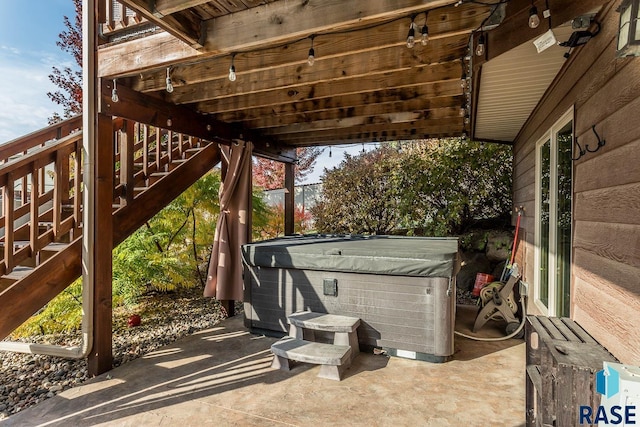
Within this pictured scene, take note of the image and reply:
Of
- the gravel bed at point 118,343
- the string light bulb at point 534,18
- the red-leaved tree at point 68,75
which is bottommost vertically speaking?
the gravel bed at point 118,343

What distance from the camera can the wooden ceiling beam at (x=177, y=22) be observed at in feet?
6.43

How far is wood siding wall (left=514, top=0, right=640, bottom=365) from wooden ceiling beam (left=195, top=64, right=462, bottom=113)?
103 centimetres

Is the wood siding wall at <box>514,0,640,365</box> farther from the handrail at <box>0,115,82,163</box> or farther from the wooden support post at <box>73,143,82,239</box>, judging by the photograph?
the handrail at <box>0,115,82,163</box>

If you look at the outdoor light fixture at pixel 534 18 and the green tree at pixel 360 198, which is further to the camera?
the green tree at pixel 360 198

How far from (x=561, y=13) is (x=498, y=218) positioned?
4910mm

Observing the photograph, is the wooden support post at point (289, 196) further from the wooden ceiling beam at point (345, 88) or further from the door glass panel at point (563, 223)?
the door glass panel at point (563, 223)

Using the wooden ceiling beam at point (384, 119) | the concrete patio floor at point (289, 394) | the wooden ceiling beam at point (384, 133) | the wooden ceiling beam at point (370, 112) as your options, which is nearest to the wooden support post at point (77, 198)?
the concrete patio floor at point (289, 394)

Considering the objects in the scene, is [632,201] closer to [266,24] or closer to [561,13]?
[561,13]

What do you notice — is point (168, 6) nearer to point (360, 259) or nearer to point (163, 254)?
point (360, 259)

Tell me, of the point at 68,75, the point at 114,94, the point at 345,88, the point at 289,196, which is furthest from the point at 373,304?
the point at 68,75

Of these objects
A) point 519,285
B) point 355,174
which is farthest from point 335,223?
point 519,285

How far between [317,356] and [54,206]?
2.57 meters

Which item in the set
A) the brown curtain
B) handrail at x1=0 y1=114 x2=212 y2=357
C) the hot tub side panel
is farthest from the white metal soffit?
handrail at x1=0 y1=114 x2=212 y2=357

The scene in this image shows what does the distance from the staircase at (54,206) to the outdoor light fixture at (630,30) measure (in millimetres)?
3665
